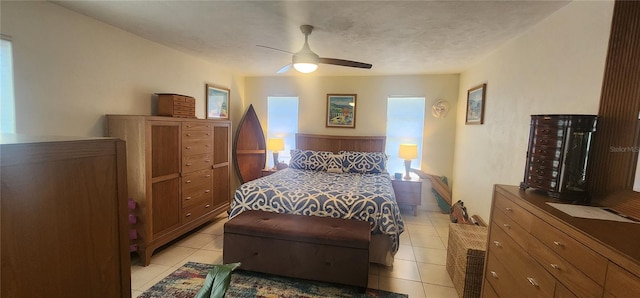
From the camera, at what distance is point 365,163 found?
166 inches

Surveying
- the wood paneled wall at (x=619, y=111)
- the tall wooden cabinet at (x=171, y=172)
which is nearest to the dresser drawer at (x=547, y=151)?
the wood paneled wall at (x=619, y=111)

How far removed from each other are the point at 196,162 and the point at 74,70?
1.43 meters

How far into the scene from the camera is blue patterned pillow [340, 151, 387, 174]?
4.19 metres

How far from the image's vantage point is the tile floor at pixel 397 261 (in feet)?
7.71

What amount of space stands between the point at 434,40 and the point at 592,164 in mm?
1750

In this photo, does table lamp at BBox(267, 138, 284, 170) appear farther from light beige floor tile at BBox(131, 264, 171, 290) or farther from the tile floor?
light beige floor tile at BBox(131, 264, 171, 290)

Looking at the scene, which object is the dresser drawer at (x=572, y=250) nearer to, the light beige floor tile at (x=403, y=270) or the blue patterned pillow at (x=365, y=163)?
the light beige floor tile at (x=403, y=270)

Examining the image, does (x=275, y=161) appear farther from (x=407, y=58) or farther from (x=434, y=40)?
(x=434, y=40)

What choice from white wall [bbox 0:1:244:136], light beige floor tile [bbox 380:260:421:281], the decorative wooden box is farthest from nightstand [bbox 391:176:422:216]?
white wall [bbox 0:1:244:136]

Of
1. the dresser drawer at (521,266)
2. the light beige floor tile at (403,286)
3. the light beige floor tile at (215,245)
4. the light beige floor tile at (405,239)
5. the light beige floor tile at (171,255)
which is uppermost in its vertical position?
the dresser drawer at (521,266)

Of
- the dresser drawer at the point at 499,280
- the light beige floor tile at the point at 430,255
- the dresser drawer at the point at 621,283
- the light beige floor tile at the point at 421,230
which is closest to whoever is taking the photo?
the dresser drawer at the point at 621,283

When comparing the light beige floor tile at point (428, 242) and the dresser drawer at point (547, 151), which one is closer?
the dresser drawer at point (547, 151)

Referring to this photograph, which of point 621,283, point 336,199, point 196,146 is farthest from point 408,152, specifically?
point 621,283

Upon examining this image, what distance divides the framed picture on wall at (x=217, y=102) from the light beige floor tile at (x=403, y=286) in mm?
3363
